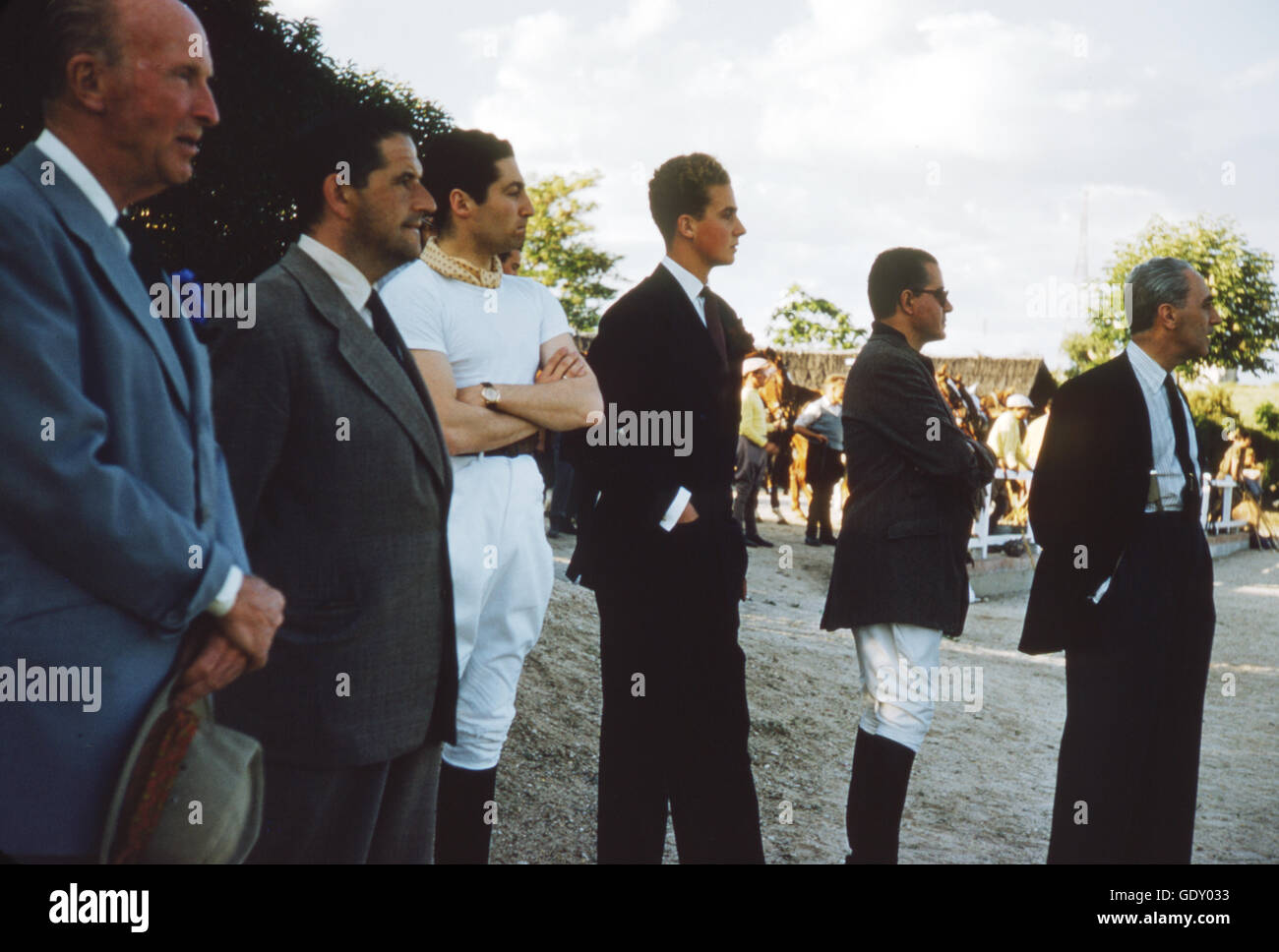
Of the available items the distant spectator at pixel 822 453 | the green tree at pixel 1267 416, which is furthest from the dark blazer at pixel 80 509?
the green tree at pixel 1267 416

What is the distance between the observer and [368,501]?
2.32 metres

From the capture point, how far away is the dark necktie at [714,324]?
3.73m

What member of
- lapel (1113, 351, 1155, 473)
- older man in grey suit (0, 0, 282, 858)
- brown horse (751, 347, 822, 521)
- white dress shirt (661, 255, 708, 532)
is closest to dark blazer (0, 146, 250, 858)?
older man in grey suit (0, 0, 282, 858)

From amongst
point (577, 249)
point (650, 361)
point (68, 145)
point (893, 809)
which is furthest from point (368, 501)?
point (577, 249)

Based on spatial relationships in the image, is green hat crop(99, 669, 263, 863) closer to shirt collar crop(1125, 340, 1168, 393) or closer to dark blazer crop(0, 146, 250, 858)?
dark blazer crop(0, 146, 250, 858)

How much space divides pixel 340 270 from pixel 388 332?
16cm

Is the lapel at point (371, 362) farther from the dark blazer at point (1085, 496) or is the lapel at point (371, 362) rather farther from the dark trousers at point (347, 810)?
the dark blazer at point (1085, 496)

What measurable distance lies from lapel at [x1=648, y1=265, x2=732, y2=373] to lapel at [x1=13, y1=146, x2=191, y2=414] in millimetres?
1920

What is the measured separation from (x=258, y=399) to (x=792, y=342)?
54438mm

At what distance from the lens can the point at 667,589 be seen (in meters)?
3.56

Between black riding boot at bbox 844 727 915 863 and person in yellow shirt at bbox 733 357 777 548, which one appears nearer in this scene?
black riding boot at bbox 844 727 915 863

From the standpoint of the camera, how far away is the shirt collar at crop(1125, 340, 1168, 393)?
427 cm
